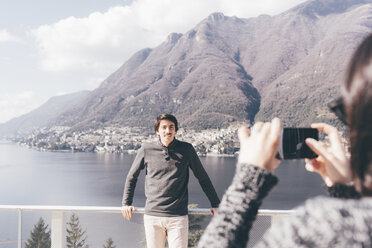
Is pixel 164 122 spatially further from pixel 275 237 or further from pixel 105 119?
pixel 105 119

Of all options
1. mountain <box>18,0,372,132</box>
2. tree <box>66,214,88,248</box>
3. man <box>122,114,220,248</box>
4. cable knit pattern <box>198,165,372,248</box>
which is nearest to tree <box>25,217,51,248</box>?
tree <box>66,214,88,248</box>

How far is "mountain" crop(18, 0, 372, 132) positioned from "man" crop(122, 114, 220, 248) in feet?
239

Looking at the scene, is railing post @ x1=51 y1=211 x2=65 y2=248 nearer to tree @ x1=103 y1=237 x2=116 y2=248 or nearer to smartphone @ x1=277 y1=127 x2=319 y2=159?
tree @ x1=103 y1=237 x2=116 y2=248

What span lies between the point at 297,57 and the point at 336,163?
436 feet

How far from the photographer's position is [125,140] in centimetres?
8188

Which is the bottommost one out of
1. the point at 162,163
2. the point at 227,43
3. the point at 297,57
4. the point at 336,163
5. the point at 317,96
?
the point at 162,163

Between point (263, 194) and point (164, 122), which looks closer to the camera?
point (263, 194)

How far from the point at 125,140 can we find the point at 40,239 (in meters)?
81.1

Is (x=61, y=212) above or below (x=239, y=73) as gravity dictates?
below

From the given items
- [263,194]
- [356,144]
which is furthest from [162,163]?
[356,144]

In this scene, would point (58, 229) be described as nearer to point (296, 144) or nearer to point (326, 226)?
point (296, 144)

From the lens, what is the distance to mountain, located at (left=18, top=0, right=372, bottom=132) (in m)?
91.2

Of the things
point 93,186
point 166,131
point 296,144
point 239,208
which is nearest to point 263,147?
point 239,208

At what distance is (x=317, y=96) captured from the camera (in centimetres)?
8362
